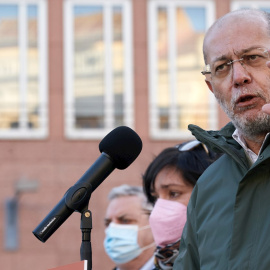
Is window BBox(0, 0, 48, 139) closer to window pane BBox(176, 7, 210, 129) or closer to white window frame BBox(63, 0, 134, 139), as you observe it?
white window frame BBox(63, 0, 134, 139)

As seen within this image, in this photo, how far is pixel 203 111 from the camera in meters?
16.5

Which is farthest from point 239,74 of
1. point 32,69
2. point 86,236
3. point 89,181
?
point 32,69

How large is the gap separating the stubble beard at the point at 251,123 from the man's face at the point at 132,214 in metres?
2.96

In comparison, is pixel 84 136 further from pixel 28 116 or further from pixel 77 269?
pixel 77 269

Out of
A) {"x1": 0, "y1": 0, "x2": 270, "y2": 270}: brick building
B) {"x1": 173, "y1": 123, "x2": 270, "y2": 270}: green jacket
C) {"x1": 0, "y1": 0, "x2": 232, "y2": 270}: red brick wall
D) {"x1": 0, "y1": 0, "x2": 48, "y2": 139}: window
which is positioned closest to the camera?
{"x1": 173, "y1": 123, "x2": 270, "y2": 270}: green jacket

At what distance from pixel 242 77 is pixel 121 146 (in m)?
0.53

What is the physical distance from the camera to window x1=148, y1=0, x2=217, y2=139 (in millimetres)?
16297

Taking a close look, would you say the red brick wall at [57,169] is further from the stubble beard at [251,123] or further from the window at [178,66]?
the stubble beard at [251,123]

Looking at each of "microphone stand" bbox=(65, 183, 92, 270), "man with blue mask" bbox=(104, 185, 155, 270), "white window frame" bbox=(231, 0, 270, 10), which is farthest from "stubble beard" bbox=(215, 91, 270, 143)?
"white window frame" bbox=(231, 0, 270, 10)

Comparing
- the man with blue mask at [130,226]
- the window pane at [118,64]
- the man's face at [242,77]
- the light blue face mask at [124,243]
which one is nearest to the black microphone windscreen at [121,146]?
the man's face at [242,77]

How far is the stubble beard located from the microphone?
1.38 feet

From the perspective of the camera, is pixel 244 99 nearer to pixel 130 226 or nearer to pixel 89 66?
Answer: pixel 130 226

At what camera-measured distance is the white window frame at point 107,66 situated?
16047mm

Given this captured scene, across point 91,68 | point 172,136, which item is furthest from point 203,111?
point 91,68
